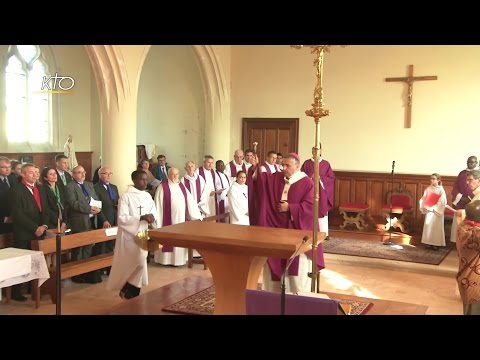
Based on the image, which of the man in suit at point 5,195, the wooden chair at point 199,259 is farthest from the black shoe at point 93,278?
the wooden chair at point 199,259

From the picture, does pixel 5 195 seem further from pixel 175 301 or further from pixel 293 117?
pixel 293 117

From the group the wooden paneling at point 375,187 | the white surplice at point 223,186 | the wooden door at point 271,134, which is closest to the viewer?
the white surplice at point 223,186

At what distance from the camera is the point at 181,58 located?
14.5 metres

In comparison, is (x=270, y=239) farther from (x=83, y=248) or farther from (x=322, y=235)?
(x=83, y=248)

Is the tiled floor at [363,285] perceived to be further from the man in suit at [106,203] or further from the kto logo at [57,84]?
the kto logo at [57,84]

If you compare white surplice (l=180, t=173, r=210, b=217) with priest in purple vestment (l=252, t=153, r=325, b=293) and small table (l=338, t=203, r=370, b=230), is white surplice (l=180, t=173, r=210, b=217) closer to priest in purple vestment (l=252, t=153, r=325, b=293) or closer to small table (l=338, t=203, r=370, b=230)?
small table (l=338, t=203, r=370, b=230)

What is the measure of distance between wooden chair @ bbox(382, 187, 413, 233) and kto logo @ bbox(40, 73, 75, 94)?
860 cm

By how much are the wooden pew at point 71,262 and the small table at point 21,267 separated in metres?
0.21

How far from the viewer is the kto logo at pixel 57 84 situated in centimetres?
1373

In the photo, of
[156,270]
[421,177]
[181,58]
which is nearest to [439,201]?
[421,177]

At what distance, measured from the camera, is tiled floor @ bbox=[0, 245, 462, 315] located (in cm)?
655

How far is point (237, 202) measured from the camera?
9211 millimetres

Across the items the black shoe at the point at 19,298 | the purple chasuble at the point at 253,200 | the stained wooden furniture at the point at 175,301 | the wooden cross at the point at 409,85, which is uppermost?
the wooden cross at the point at 409,85

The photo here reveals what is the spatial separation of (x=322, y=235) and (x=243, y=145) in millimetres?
9070
